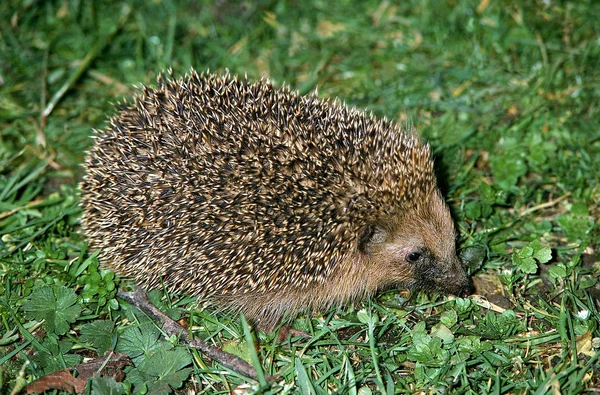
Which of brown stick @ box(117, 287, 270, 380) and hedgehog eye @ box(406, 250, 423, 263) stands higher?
hedgehog eye @ box(406, 250, 423, 263)

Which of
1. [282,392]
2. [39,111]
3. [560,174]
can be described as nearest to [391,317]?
[282,392]

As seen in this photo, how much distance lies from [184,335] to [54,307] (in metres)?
0.91

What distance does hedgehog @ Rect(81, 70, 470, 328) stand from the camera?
4.19 m

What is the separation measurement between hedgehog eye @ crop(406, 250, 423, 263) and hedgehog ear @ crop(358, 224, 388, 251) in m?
0.21

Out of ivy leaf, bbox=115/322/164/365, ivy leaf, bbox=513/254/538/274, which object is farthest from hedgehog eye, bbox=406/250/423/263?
ivy leaf, bbox=115/322/164/365

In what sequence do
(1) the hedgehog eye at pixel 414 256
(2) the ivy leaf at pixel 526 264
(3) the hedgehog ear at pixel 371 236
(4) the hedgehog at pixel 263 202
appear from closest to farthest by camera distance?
1. (4) the hedgehog at pixel 263 202
2. (3) the hedgehog ear at pixel 371 236
3. (1) the hedgehog eye at pixel 414 256
4. (2) the ivy leaf at pixel 526 264

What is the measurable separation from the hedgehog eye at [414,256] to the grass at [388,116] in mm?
372

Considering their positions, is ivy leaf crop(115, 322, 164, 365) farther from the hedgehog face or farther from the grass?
the hedgehog face

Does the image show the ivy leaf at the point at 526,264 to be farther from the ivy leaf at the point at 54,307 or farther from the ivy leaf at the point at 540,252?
the ivy leaf at the point at 54,307

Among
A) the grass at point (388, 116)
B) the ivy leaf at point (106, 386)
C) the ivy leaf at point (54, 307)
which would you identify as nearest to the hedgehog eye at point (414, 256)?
the grass at point (388, 116)

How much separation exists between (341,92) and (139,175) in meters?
2.83

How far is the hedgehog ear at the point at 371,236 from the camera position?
443 cm

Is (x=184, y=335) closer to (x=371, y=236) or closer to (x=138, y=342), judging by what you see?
(x=138, y=342)

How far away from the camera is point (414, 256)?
15.0 feet
